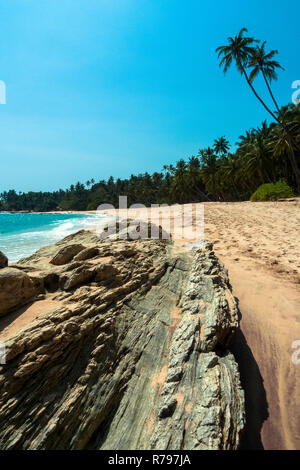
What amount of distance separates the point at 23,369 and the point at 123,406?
118 centimetres

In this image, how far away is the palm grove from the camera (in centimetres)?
2436

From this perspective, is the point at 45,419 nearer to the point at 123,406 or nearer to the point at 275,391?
the point at 123,406

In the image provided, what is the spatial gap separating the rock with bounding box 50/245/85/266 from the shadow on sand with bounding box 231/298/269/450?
397 centimetres

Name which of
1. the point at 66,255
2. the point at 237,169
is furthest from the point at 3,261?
the point at 237,169

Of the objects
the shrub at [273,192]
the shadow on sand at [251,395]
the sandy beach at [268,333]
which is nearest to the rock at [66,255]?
the sandy beach at [268,333]

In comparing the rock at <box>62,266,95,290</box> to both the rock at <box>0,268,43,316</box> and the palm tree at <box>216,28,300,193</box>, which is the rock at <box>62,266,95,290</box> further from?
the palm tree at <box>216,28,300,193</box>

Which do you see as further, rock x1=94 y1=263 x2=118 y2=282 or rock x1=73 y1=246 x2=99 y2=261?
rock x1=73 y1=246 x2=99 y2=261

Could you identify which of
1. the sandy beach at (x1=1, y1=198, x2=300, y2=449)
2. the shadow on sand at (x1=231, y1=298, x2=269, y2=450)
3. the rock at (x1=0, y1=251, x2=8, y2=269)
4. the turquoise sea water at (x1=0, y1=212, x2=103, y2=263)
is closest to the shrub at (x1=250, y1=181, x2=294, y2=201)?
the sandy beach at (x1=1, y1=198, x2=300, y2=449)

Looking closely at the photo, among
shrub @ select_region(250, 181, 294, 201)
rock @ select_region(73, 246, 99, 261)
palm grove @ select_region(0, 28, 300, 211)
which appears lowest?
rock @ select_region(73, 246, 99, 261)

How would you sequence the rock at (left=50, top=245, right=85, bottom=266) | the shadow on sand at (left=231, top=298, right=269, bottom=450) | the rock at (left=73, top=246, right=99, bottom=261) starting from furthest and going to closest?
the rock at (left=50, top=245, right=85, bottom=266)
the rock at (left=73, top=246, right=99, bottom=261)
the shadow on sand at (left=231, top=298, right=269, bottom=450)

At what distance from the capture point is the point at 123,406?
2.39 metres

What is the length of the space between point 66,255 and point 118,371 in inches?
123

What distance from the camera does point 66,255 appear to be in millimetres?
5023
